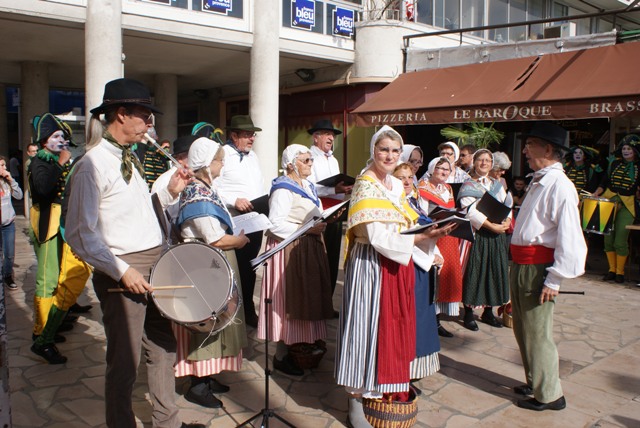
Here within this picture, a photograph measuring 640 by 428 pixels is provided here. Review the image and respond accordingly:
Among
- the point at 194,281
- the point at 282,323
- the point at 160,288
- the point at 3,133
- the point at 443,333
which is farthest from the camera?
the point at 3,133

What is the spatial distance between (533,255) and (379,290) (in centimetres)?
120

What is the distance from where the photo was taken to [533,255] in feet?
12.1

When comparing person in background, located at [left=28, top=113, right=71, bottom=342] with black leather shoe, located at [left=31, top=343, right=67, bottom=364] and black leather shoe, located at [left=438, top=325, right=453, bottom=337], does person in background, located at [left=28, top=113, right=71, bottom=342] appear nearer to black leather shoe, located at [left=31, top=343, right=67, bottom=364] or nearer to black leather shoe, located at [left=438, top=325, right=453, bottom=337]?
black leather shoe, located at [left=31, top=343, right=67, bottom=364]

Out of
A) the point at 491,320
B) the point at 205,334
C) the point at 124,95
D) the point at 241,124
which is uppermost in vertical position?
the point at 241,124

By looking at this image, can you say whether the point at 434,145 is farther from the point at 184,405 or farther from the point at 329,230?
the point at 184,405

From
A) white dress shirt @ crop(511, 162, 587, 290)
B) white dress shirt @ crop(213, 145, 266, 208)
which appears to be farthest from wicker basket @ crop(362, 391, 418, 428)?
white dress shirt @ crop(213, 145, 266, 208)

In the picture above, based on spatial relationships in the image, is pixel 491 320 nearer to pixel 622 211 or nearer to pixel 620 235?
pixel 620 235

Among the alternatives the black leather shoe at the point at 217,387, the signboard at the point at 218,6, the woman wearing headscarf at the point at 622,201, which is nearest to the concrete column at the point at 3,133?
the signboard at the point at 218,6

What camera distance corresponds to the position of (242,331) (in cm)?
376

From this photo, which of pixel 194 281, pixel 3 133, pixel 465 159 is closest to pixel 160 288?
pixel 194 281

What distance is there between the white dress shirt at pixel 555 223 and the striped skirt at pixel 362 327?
1175 millimetres

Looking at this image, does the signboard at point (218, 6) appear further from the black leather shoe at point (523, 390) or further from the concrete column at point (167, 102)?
the black leather shoe at point (523, 390)

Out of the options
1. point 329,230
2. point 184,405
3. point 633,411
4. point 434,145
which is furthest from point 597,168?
point 184,405

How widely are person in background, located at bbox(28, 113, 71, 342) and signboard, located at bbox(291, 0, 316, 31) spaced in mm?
7775
